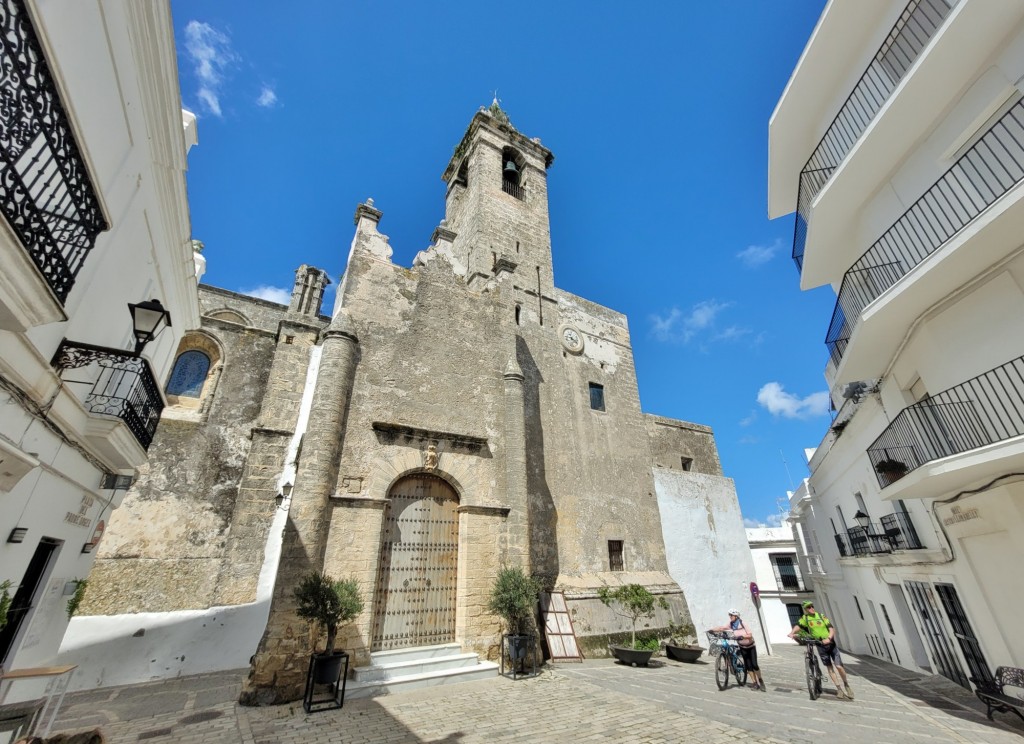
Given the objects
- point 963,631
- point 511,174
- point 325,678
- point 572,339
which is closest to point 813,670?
point 963,631

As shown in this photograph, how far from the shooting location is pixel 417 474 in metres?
8.97

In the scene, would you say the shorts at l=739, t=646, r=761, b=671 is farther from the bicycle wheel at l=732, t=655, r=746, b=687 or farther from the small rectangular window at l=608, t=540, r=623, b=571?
the small rectangular window at l=608, t=540, r=623, b=571

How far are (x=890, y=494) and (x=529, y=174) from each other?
15.6 meters

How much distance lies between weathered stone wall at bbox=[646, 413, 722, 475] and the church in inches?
4.1

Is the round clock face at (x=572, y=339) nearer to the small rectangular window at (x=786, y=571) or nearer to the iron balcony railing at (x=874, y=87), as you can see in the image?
the iron balcony railing at (x=874, y=87)

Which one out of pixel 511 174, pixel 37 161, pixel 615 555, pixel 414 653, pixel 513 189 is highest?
pixel 511 174

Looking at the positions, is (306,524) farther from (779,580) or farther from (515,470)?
(779,580)

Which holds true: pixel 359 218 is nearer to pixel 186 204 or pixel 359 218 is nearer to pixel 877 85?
pixel 186 204

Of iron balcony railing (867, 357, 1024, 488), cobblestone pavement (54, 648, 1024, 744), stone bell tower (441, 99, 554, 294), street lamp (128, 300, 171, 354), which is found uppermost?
stone bell tower (441, 99, 554, 294)

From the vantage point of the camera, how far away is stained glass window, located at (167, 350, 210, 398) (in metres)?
12.1

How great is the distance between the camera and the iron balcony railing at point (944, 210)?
509 cm

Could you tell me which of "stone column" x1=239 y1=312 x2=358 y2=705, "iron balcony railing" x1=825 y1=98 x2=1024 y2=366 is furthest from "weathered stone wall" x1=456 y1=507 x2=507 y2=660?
"iron balcony railing" x1=825 y1=98 x2=1024 y2=366

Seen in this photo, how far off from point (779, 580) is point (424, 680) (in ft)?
93.6

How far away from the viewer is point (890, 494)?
6828mm
